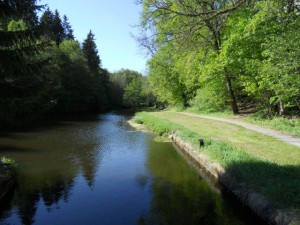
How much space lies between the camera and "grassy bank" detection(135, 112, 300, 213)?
883 cm

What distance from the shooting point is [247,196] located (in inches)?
388

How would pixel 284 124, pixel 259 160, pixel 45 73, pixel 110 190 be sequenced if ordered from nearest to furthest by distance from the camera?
pixel 259 160
pixel 110 190
pixel 284 124
pixel 45 73

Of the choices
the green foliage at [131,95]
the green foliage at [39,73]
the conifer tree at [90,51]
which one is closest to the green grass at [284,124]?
the green foliage at [39,73]

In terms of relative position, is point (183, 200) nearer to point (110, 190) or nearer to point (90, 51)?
point (110, 190)

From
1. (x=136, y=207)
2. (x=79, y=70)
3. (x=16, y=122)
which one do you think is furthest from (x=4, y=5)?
(x=79, y=70)

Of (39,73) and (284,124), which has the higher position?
(39,73)

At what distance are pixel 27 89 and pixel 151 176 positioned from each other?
6.58 metres

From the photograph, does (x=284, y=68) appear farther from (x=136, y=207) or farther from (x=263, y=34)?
(x=136, y=207)

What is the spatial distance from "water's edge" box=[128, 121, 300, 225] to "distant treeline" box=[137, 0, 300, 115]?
15.7ft

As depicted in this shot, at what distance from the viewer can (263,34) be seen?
69.6 feet

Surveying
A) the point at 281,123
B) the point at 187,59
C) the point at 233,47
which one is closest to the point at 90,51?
the point at 187,59

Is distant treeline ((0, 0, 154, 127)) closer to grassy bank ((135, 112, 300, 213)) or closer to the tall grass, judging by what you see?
grassy bank ((135, 112, 300, 213))

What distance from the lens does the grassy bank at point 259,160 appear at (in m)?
8.83

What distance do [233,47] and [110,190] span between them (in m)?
16.7
